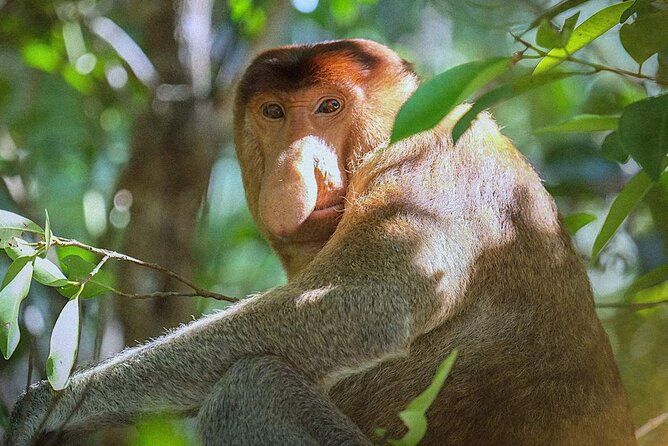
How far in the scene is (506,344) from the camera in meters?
3.50

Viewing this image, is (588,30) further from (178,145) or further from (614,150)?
(178,145)

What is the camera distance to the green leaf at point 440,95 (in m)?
2.18

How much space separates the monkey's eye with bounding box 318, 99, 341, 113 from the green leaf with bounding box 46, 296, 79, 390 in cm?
174

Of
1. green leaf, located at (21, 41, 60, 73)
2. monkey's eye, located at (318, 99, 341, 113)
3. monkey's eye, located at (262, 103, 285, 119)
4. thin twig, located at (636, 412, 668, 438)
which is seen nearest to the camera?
thin twig, located at (636, 412, 668, 438)

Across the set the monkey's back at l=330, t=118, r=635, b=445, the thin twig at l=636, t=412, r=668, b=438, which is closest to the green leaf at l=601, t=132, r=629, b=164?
the monkey's back at l=330, t=118, r=635, b=445

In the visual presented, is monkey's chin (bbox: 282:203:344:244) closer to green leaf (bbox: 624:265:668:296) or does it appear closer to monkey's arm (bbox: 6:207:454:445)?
monkey's arm (bbox: 6:207:454:445)

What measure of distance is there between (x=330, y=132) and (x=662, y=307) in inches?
73.5

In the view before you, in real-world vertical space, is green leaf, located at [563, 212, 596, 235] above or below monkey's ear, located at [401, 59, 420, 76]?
below

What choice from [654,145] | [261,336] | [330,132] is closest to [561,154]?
[330,132]

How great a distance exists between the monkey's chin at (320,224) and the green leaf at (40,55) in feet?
9.43

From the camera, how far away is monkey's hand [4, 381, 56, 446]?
3303mm

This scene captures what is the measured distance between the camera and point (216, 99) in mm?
5328

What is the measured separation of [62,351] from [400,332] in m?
1.23

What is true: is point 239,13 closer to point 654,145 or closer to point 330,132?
point 330,132
